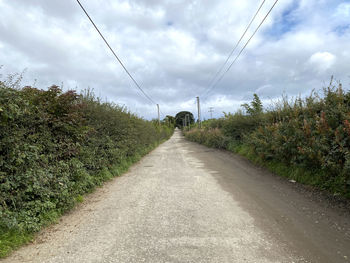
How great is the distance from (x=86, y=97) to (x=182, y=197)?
14.0ft

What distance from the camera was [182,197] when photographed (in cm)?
493

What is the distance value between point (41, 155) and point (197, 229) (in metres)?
3.00

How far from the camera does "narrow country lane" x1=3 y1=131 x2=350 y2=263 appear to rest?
8.80ft

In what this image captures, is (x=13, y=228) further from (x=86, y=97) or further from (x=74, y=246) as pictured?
(x=86, y=97)

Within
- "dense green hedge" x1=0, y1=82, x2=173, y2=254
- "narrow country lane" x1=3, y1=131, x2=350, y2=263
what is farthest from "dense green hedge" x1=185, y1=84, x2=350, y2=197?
"dense green hedge" x1=0, y1=82, x2=173, y2=254

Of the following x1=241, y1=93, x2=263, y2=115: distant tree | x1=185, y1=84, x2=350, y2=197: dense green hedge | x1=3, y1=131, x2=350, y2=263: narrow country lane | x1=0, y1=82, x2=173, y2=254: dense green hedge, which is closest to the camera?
x1=3, y1=131, x2=350, y2=263: narrow country lane

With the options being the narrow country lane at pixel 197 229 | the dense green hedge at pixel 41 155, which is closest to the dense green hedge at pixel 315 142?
the narrow country lane at pixel 197 229

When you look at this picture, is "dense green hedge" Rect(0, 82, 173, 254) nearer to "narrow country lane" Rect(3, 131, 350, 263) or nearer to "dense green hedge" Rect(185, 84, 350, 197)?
"narrow country lane" Rect(3, 131, 350, 263)

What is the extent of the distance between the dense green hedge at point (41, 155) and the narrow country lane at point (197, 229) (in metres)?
0.40

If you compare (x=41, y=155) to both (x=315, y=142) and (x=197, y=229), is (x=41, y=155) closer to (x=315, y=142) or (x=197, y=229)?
(x=197, y=229)

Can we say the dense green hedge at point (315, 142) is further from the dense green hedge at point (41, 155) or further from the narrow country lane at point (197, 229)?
the dense green hedge at point (41, 155)

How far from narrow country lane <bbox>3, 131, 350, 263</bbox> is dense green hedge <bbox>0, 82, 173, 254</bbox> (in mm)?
402

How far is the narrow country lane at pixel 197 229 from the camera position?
268 centimetres

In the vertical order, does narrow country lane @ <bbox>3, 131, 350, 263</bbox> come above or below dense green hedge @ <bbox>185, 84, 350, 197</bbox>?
below
